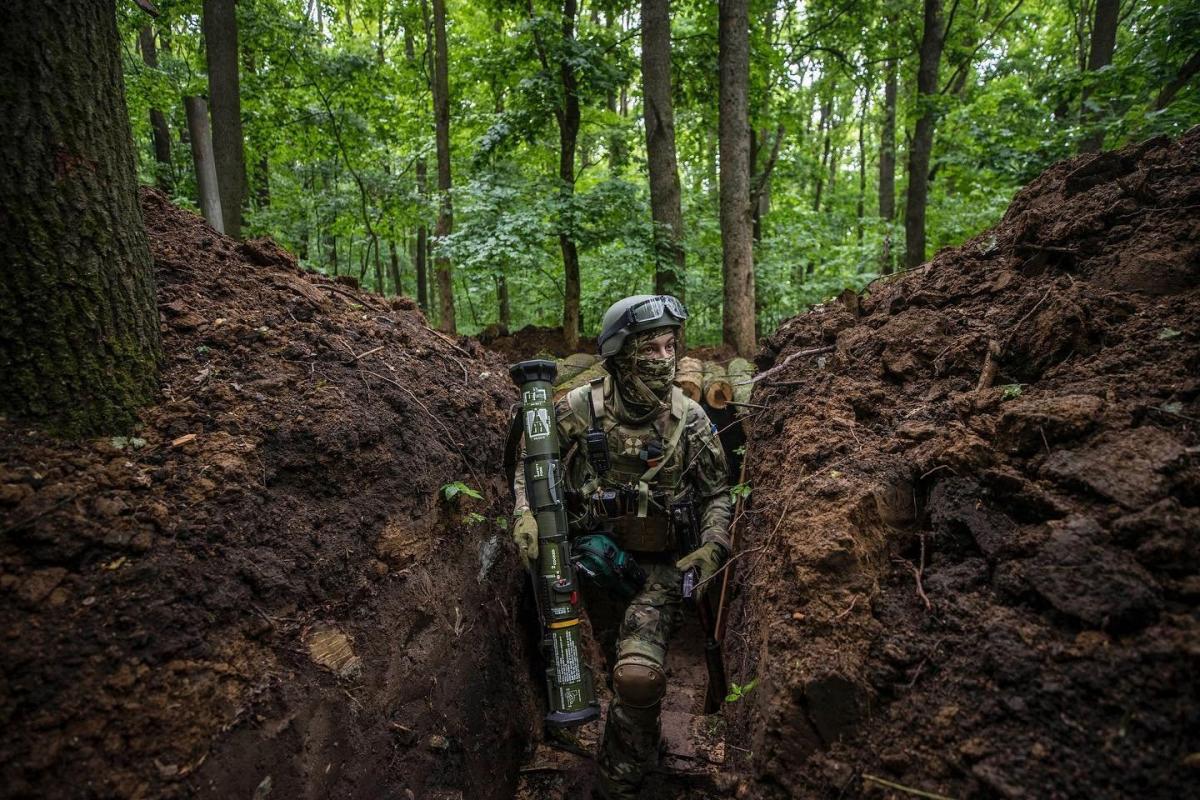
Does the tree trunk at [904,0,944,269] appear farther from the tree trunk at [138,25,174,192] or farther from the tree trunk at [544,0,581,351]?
the tree trunk at [138,25,174,192]

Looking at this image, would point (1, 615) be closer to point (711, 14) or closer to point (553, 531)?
point (553, 531)

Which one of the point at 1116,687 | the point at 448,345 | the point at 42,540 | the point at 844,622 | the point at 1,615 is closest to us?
the point at 1116,687

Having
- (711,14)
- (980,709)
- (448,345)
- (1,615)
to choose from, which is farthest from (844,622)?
(711,14)

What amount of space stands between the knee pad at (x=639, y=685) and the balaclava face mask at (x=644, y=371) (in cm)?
172

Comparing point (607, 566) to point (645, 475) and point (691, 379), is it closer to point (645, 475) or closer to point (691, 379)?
point (645, 475)

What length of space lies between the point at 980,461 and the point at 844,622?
0.78 m

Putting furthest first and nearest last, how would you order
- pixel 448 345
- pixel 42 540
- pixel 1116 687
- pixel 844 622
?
1. pixel 448 345
2. pixel 844 622
3. pixel 42 540
4. pixel 1116 687

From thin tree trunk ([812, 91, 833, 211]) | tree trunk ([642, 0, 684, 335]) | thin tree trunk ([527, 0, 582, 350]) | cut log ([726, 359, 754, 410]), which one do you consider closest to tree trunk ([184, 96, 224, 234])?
thin tree trunk ([527, 0, 582, 350])

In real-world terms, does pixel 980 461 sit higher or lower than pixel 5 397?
lower

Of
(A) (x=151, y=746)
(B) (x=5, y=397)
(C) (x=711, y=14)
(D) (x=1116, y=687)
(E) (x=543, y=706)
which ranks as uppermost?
(C) (x=711, y=14)

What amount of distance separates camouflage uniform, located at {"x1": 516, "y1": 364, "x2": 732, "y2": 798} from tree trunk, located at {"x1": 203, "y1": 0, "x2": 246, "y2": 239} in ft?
17.1

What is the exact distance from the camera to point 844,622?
6.54 ft

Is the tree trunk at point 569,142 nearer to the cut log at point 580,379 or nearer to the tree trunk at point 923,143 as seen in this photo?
the cut log at point 580,379

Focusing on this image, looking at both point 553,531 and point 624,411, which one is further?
point 624,411
